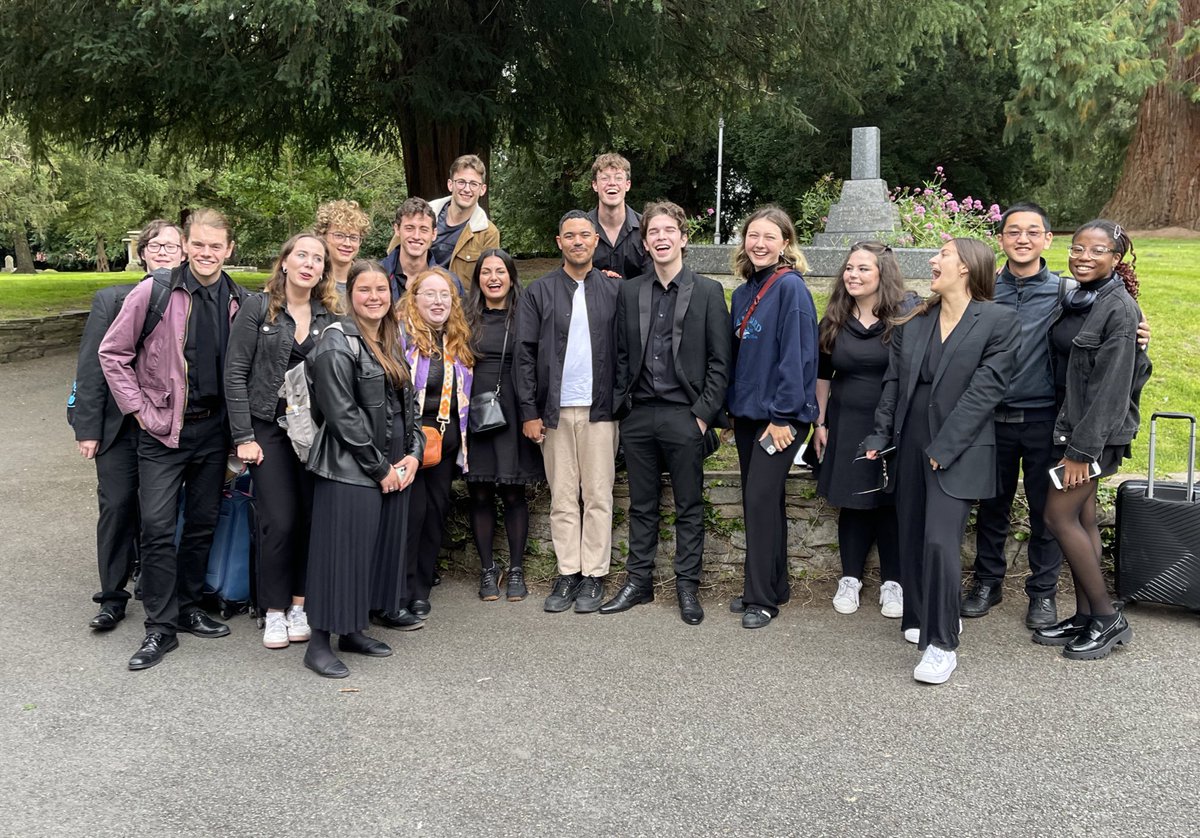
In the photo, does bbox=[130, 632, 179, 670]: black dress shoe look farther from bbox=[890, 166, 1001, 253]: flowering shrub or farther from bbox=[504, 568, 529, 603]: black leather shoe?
bbox=[890, 166, 1001, 253]: flowering shrub

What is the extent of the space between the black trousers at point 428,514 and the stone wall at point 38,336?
30.8 feet

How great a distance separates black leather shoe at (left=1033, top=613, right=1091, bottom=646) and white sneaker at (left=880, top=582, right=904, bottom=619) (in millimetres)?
673

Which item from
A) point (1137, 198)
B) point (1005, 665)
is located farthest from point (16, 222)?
point (1005, 665)

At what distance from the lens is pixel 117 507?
5219 millimetres

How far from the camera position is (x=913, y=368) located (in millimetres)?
4996

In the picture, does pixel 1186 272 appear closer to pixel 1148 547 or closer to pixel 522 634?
pixel 1148 547

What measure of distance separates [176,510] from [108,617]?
68cm

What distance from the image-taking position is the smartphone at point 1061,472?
16.0 ft

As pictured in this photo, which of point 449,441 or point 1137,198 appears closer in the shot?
point 449,441

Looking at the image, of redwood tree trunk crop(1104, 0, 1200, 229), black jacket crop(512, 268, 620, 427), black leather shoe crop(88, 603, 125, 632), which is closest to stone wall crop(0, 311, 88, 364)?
black leather shoe crop(88, 603, 125, 632)

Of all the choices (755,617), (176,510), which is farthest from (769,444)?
(176,510)

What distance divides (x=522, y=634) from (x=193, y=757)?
1783 mm

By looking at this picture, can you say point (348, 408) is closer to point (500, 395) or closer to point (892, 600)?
point (500, 395)

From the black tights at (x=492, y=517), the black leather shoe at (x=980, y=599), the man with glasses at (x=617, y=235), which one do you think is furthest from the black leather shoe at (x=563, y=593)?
the black leather shoe at (x=980, y=599)
